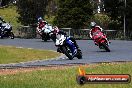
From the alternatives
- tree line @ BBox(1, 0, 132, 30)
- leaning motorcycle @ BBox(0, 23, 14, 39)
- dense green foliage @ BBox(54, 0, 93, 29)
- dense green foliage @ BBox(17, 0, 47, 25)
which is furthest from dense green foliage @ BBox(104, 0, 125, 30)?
leaning motorcycle @ BBox(0, 23, 14, 39)

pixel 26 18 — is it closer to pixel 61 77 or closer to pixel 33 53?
pixel 33 53

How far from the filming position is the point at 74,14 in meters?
40.0

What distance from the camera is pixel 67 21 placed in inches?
1574

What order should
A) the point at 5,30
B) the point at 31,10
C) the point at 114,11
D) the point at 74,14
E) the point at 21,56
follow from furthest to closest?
1. the point at 31,10
2. the point at 74,14
3. the point at 114,11
4. the point at 5,30
5. the point at 21,56

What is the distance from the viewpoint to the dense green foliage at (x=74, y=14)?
39844 millimetres

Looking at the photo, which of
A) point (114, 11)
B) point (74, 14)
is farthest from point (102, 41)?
point (74, 14)

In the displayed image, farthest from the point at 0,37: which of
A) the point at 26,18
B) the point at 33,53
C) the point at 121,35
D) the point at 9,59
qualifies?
the point at 9,59

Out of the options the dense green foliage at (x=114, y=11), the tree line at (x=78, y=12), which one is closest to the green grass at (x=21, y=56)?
the tree line at (x=78, y=12)

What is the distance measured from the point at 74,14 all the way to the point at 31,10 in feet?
14.7

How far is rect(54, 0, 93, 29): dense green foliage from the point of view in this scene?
1569 inches

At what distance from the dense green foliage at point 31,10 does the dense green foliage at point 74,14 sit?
2.06 metres

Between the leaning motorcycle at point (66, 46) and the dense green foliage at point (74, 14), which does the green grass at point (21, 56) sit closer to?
the leaning motorcycle at point (66, 46)

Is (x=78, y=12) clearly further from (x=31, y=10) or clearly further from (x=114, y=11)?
(x=31, y=10)

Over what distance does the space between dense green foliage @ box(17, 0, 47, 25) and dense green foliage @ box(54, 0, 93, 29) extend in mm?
2060
